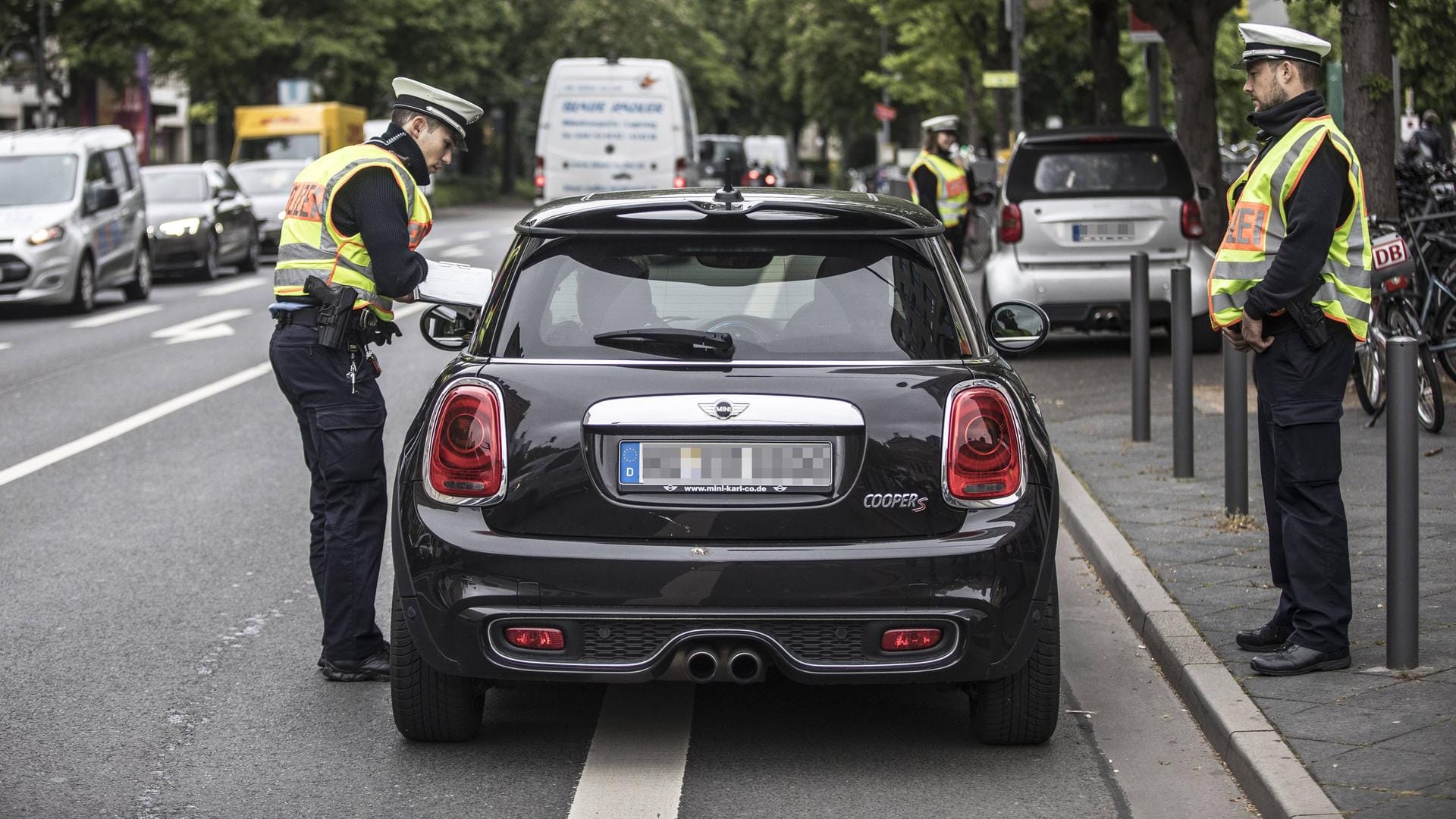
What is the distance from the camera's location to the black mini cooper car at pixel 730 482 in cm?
482

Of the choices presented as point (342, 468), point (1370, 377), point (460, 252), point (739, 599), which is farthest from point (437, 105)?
point (460, 252)

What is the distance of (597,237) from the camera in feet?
17.1

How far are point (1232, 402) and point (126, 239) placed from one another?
56.9 feet

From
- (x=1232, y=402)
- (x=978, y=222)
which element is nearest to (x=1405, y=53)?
(x=978, y=222)

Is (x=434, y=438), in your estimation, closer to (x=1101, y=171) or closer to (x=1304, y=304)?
(x=1304, y=304)

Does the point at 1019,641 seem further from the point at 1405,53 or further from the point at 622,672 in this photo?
the point at 1405,53

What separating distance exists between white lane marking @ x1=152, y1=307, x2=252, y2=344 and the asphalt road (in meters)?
10.1

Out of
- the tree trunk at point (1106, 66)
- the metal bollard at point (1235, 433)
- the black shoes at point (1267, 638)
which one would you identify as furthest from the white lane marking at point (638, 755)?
the tree trunk at point (1106, 66)

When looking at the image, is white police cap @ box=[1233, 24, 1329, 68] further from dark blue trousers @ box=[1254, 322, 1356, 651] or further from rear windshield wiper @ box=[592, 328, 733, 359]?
rear windshield wiper @ box=[592, 328, 733, 359]

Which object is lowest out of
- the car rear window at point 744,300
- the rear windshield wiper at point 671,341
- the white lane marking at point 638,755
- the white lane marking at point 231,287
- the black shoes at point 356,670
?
the white lane marking at point 638,755

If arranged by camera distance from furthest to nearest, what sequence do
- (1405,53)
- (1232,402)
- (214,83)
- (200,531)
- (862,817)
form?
(214,83)
(1405,53)
(200,531)
(1232,402)
(862,817)

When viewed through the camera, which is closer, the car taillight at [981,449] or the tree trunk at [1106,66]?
the car taillight at [981,449]

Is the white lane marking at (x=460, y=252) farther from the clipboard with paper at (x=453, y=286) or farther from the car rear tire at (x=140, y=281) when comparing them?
the clipboard with paper at (x=453, y=286)

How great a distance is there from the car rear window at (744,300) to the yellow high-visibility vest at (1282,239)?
44.7 inches
